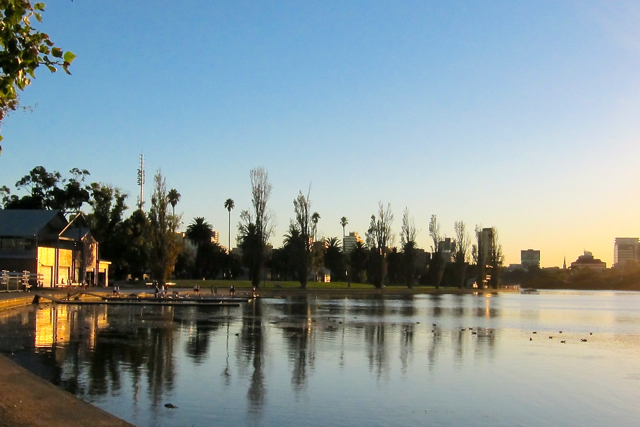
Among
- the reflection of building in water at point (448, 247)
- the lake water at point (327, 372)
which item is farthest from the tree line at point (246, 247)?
the lake water at point (327, 372)

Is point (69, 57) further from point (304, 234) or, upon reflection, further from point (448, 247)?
point (448, 247)

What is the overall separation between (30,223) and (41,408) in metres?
51.4

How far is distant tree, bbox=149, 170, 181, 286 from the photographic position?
5997 cm

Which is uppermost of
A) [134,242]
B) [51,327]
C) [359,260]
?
[134,242]

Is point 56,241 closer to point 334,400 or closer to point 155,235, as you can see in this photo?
point 155,235

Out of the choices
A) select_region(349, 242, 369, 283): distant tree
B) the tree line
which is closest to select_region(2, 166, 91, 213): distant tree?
the tree line

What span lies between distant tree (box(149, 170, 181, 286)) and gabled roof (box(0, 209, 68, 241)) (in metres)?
8.04

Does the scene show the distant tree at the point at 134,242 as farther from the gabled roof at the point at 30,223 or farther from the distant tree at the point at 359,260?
the distant tree at the point at 359,260

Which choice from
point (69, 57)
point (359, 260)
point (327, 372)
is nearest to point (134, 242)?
point (359, 260)

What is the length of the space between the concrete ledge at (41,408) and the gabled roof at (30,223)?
157 feet

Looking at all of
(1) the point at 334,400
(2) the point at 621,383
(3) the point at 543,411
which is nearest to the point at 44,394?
(1) the point at 334,400

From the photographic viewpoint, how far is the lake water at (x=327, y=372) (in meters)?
12.2

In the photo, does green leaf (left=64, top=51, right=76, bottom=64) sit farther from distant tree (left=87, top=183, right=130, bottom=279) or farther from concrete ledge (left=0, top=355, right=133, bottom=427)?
distant tree (left=87, top=183, right=130, bottom=279)

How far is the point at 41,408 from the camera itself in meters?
9.40
